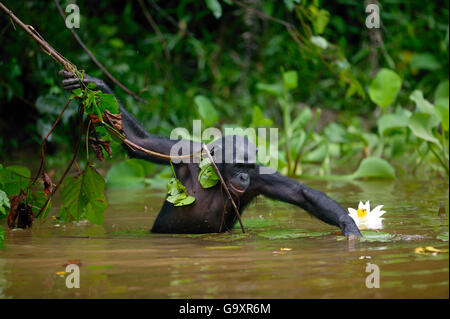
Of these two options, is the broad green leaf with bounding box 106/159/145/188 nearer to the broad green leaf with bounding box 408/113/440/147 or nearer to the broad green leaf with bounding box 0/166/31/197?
the broad green leaf with bounding box 0/166/31/197

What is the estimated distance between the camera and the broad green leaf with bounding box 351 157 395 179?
5449 millimetres

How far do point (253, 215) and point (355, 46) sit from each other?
767cm

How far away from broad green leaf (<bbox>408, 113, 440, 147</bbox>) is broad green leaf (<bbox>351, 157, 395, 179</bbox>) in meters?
0.53

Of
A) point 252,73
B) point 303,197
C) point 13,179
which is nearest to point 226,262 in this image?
point 303,197

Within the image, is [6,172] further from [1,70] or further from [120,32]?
[120,32]

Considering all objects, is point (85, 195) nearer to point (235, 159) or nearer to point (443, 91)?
point (235, 159)

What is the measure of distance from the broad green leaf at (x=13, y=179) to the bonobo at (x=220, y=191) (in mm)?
569

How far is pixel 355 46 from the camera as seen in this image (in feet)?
37.0

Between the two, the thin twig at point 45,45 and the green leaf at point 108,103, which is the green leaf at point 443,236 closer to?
the green leaf at point 108,103

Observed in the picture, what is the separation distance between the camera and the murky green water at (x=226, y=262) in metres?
2.10

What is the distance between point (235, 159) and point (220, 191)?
9.2 inches

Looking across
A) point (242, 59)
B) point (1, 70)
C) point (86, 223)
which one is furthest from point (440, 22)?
point (86, 223)

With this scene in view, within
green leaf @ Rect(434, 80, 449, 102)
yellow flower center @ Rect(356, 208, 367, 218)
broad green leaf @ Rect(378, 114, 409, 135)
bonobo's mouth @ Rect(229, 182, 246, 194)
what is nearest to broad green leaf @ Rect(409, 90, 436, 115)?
broad green leaf @ Rect(378, 114, 409, 135)

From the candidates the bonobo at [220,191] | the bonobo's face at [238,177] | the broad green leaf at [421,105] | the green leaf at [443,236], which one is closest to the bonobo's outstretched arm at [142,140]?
the bonobo at [220,191]
